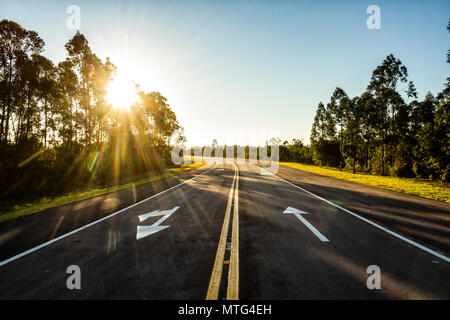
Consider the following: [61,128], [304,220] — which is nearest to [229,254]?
[304,220]

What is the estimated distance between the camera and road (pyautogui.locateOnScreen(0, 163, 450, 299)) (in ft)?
10.4

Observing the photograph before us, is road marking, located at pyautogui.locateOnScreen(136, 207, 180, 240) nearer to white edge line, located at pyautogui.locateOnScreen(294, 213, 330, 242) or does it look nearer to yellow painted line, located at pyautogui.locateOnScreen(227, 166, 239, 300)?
yellow painted line, located at pyautogui.locateOnScreen(227, 166, 239, 300)

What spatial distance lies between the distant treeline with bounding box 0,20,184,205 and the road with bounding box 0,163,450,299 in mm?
13661

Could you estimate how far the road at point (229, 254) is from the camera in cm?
318

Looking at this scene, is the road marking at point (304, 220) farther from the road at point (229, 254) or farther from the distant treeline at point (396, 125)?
the distant treeline at point (396, 125)

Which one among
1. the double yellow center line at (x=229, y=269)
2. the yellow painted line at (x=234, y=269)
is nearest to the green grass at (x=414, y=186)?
the yellow painted line at (x=234, y=269)

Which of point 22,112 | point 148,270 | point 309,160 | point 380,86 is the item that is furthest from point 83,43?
point 309,160

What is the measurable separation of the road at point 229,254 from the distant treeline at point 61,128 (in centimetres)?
1366

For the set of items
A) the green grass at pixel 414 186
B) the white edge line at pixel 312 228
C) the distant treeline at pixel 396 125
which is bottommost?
the green grass at pixel 414 186

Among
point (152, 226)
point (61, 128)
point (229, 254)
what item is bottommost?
point (152, 226)

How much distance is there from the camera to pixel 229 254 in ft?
14.5

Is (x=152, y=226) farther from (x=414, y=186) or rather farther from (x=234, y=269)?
(x=414, y=186)

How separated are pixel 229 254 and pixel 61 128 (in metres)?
35.4

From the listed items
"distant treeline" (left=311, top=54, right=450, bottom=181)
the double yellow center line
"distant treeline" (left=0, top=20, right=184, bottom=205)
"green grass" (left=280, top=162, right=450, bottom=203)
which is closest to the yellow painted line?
the double yellow center line
